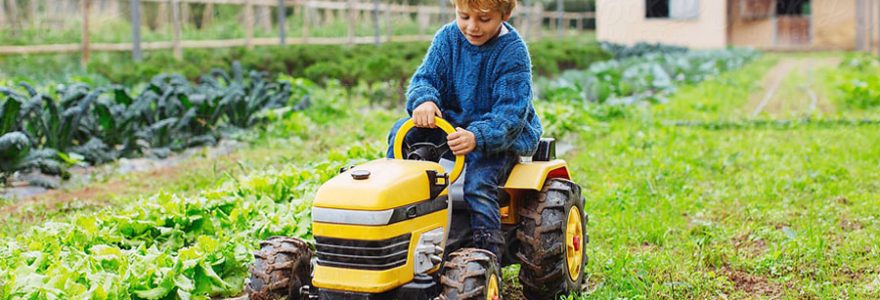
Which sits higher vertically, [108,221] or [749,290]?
[108,221]

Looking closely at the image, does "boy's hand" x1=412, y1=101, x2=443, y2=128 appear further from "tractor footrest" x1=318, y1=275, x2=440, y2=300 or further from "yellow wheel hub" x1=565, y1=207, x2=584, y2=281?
"yellow wheel hub" x1=565, y1=207, x2=584, y2=281

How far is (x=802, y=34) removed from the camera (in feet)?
121

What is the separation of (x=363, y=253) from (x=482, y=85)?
0.94 metres

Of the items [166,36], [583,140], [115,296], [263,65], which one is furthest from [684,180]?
[166,36]

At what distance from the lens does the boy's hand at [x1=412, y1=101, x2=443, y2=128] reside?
11.8ft

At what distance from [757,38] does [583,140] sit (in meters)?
30.8

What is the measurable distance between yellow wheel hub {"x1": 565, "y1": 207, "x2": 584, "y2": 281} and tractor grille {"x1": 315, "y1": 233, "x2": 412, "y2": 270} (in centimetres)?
89

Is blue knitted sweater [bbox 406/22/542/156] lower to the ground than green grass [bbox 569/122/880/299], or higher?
higher

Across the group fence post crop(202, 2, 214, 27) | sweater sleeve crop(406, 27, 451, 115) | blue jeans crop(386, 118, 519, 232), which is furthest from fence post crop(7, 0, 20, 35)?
blue jeans crop(386, 118, 519, 232)

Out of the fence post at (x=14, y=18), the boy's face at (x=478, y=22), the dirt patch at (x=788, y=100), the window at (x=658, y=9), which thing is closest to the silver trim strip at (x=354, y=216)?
the boy's face at (x=478, y=22)

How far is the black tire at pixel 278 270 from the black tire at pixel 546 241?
846 mm

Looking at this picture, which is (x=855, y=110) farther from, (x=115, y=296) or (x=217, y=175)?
(x=115, y=296)

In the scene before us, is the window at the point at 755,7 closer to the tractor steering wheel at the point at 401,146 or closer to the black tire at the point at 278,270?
the tractor steering wheel at the point at 401,146

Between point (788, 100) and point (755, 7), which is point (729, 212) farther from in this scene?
point (755, 7)
